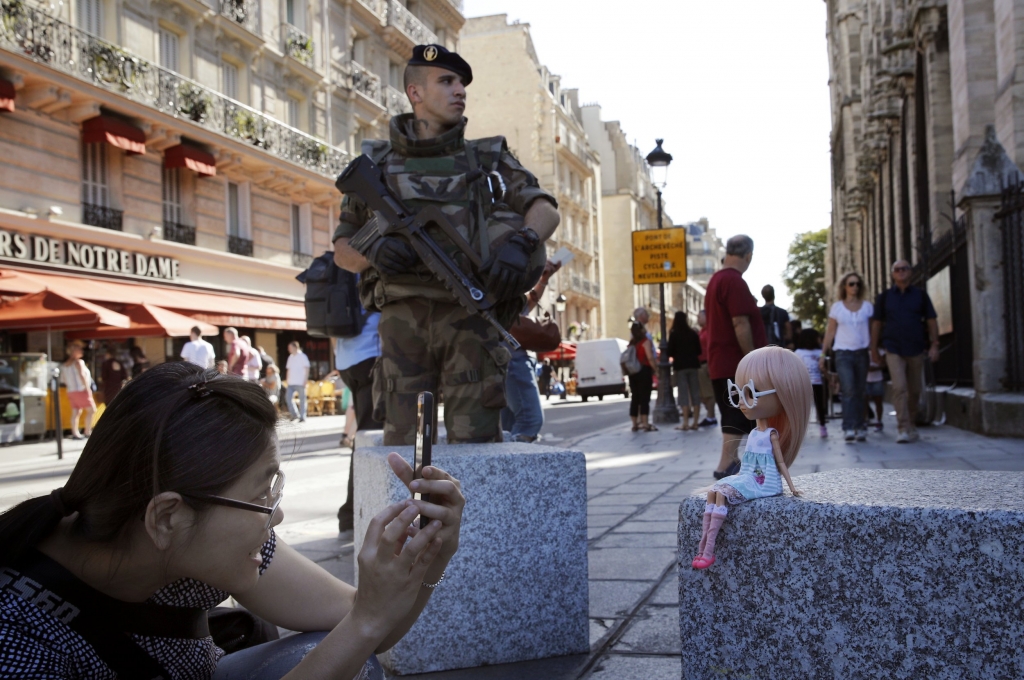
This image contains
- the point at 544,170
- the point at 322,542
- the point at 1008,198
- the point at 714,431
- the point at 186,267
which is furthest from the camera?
the point at 544,170

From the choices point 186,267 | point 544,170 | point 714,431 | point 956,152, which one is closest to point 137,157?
point 186,267

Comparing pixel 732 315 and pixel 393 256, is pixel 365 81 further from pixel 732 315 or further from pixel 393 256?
pixel 393 256

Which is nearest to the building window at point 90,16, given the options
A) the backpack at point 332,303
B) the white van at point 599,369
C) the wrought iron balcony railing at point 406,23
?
the wrought iron balcony railing at point 406,23

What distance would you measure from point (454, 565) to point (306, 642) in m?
0.90

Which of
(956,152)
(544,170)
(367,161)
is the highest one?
(544,170)

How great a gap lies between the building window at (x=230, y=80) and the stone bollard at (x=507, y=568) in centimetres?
2382

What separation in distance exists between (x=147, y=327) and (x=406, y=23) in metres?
21.5

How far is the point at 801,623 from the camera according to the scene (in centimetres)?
203

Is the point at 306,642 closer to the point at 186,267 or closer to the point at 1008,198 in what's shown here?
the point at 1008,198

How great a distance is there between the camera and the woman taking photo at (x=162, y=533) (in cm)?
147

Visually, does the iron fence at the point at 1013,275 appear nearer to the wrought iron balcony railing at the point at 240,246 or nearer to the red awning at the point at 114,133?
the red awning at the point at 114,133

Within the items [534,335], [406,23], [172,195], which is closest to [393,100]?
[406,23]

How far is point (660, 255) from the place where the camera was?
18328mm

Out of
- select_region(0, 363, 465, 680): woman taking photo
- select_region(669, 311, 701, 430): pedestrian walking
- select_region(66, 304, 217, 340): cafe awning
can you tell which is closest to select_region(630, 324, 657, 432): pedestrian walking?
select_region(669, 311, 701, 430): pedestrian walking
